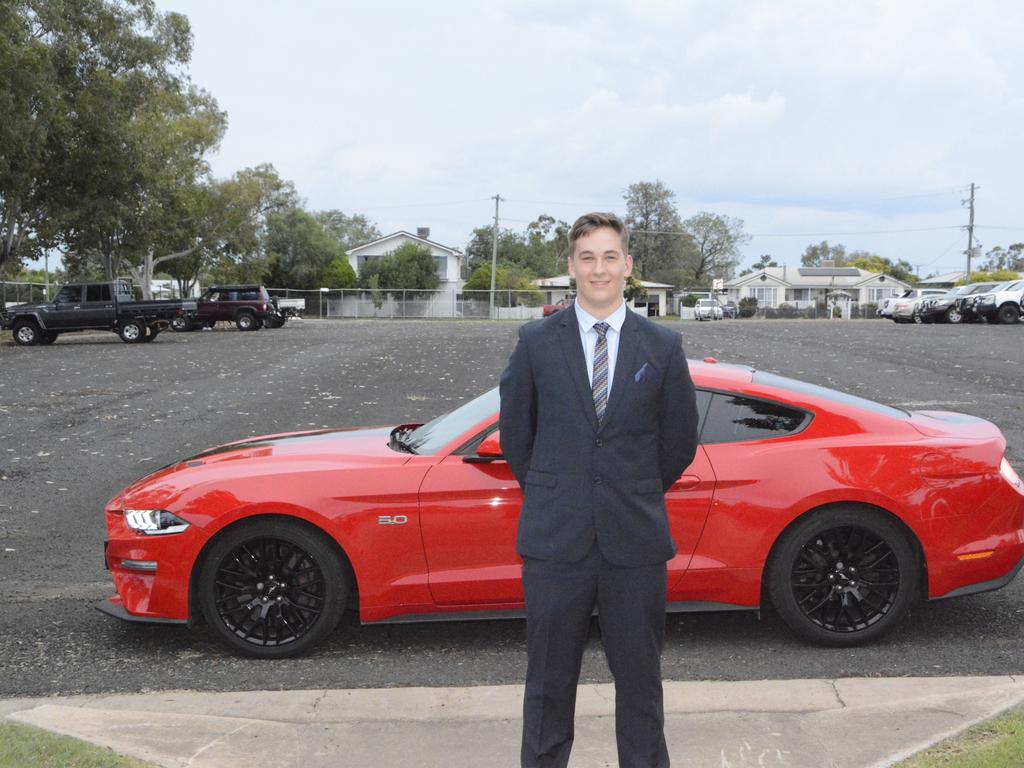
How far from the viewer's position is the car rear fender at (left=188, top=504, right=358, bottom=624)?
4.61 metres

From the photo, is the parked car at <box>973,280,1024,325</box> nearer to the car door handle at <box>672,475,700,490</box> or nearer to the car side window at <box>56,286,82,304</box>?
the car side window at <box>56,286,82,304</box>

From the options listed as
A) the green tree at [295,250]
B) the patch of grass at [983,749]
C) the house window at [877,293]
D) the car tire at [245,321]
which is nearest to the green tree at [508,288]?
the green tree at [295,250]

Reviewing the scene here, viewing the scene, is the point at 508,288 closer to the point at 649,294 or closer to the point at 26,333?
the point at 649,294

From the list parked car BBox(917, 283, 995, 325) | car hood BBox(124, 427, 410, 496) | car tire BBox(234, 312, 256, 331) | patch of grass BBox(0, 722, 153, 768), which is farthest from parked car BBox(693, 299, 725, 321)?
patch of grass BBox(0, 722, 153, 768)

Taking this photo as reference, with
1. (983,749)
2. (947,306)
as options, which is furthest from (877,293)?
(983,749)

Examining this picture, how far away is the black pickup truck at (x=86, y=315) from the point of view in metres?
29.2

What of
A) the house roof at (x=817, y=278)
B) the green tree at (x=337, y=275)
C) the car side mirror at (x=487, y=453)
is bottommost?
the car side mirror at (x=487, y=453)

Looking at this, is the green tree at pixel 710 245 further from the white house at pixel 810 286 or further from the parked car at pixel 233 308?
the parked car at pixel 233 308

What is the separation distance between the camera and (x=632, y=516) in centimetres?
280

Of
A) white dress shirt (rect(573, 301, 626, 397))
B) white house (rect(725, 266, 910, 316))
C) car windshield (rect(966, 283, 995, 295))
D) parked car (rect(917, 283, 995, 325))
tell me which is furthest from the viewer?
white house (rect(725, 266, 910, 316))

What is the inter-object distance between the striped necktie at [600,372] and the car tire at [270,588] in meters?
2.24

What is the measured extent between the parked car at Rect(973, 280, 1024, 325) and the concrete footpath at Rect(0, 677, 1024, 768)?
3900 centimetres

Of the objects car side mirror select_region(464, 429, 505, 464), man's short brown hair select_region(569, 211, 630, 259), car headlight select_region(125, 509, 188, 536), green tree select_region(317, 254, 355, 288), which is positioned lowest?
car headlight select_region(125, 509, 188, 536)

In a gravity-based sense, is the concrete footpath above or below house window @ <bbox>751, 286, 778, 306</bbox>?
below
